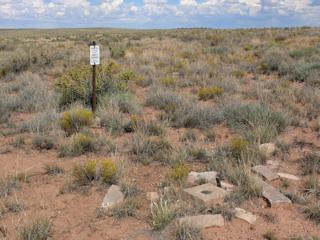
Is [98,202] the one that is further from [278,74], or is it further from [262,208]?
[278,74]

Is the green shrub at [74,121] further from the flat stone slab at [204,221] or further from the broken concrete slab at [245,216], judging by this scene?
the broken concrete slab at [245,216]

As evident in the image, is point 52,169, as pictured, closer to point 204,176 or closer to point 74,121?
point 74,121

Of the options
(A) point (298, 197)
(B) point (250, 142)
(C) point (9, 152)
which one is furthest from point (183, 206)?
(C) point (9, 152)

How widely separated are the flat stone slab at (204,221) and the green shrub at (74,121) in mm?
3699

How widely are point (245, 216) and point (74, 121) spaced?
14.1ft

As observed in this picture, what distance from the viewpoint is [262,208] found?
3629 mm

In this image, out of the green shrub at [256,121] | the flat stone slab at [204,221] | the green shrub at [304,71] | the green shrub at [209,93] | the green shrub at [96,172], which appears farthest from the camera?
the green shrub at [304,71]

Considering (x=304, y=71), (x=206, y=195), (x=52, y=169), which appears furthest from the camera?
(x=304, y=71)

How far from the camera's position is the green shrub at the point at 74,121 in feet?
19.9

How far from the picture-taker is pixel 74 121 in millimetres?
6242

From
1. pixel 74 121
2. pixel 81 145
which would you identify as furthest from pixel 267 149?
pixel 74 121

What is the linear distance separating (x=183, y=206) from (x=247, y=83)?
8214mm

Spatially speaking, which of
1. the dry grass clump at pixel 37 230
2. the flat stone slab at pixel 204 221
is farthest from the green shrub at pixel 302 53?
the dry grass clump at pixel 37 230

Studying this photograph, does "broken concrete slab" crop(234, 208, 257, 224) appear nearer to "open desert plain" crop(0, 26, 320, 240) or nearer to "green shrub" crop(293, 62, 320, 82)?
"open desert plain" crop(0, 26, 320, 240)
